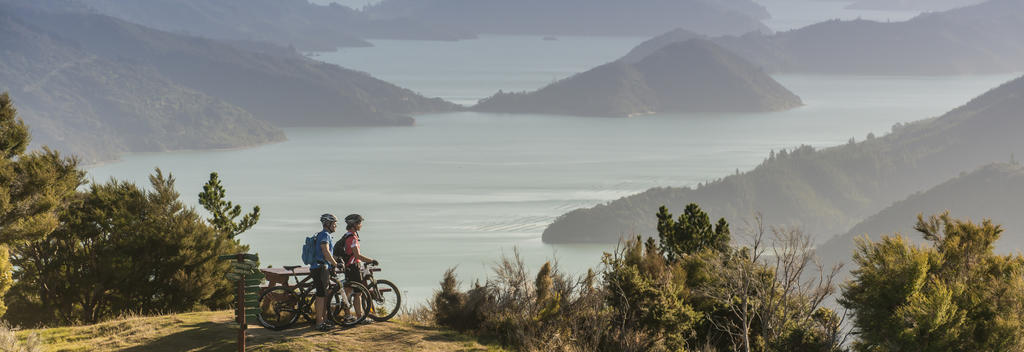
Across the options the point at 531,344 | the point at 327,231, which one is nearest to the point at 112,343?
the point at 327,231

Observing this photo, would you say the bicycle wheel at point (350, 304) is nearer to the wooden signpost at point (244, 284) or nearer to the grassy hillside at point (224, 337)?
the grassy hillside at point (224, 337)

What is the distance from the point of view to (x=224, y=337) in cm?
1672

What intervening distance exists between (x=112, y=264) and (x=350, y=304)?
43.2 feet

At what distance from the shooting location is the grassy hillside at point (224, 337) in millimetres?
16219

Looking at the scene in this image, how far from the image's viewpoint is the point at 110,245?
2795cm

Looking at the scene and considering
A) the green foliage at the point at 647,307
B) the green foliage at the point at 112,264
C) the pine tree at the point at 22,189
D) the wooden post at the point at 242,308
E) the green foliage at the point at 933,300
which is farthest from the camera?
the green foliage at the point at 112,264

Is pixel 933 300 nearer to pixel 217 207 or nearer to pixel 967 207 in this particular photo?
pixel 217 207

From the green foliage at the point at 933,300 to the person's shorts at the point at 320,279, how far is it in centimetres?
1193

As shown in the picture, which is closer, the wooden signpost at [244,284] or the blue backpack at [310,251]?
the wooden signpost at [244,284]

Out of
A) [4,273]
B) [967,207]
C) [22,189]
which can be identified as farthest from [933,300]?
[967,207]

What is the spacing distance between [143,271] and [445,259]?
429 feet

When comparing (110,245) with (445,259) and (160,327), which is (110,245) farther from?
(445,259)

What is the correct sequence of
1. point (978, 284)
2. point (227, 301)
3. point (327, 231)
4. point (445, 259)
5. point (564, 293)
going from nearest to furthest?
1. point (327, 231)
2. point (564, 293)
3. point (978, 284)
4. point (227, 301)
5. point (445, 259)

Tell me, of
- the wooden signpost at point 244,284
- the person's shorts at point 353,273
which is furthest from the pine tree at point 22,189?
the wooden signpost at point 244,284
